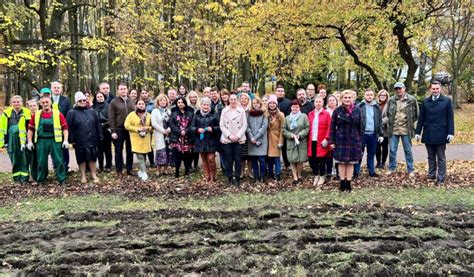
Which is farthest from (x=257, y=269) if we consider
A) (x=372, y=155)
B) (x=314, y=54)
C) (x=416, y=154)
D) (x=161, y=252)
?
(x=314, y=54)

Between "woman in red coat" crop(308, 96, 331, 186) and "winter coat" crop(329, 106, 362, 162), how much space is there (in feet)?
1.49

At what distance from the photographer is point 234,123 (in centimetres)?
929

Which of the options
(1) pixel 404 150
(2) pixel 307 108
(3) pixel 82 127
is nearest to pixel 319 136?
(2) pixel 307 108

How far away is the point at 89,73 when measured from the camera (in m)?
42.7

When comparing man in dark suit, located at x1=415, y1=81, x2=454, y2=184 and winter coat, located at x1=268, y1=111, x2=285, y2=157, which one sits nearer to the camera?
man in dark suit, located at x1=415, y1=81, x2=454, y2=184

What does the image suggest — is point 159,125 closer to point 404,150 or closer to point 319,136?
point 319,136

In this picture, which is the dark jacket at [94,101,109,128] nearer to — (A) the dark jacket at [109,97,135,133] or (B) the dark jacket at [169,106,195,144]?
(A) the dark jacket at [109,97,135,133]

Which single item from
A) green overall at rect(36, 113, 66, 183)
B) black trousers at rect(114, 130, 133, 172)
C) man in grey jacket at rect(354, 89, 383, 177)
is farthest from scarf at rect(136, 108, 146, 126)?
man in grey jacket at rect(354, 89, 383, 177)

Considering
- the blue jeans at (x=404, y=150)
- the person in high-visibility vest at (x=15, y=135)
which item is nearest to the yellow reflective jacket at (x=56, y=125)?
the person in high-visibility vest at (x=15, y=135)

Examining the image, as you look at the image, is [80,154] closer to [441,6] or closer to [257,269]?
[257,269]

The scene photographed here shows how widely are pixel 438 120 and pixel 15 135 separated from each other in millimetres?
9157

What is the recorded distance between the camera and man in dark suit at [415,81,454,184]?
29.8 feet

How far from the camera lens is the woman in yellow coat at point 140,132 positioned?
10086 millimetres

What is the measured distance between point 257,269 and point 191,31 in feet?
55.1
